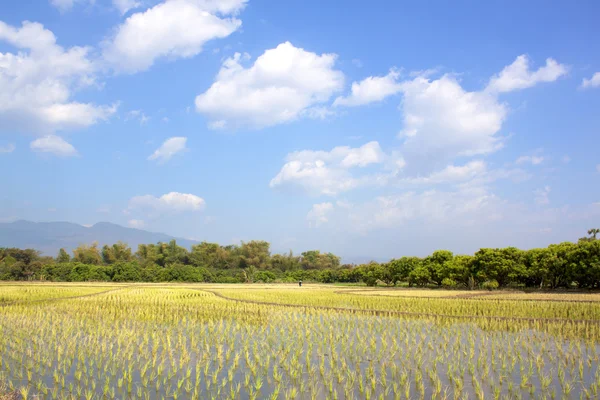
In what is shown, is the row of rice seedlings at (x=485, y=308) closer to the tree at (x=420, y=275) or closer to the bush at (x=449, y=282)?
the bush at (x=449, y=282)

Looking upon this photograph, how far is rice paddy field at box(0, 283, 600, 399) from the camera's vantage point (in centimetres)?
645

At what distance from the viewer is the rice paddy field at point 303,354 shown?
6.45 meters

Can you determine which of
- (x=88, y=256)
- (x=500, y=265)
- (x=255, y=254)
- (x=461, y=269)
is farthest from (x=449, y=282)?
(x=88, y=256)

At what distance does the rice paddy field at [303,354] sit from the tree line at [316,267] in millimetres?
12512

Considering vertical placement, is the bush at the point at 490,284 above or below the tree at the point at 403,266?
below

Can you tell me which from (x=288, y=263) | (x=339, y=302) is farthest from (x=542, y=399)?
(x=288, y=263)

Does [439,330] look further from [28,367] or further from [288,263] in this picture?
[288,263]

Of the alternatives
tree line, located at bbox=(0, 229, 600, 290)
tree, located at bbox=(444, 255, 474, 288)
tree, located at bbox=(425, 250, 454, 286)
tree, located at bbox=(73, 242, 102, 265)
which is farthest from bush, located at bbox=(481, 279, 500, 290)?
tree, located at bbox=(73, 242, 102, 265)

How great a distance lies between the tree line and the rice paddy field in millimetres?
12512

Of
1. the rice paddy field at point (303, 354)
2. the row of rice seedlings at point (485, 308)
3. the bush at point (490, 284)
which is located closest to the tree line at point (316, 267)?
the bush at point (490, 284)

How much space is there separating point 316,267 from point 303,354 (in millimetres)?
62754

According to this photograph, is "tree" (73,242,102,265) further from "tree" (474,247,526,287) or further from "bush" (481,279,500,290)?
"bush" (481,279,500,290)

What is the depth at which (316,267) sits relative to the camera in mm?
71000

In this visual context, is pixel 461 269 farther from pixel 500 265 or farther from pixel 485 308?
pixel 485 308
